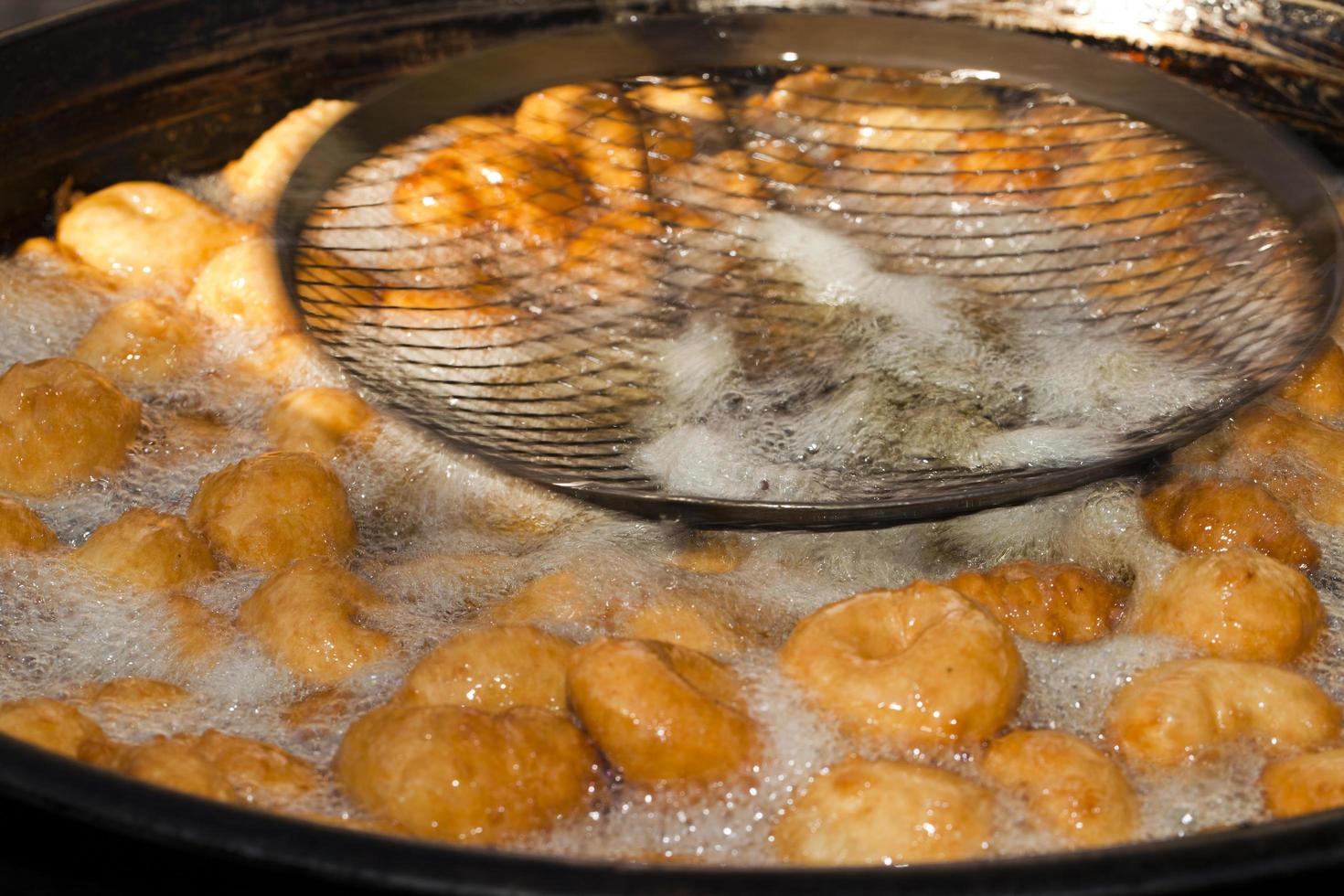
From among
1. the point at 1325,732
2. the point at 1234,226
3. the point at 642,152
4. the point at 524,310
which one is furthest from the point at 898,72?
the point at 1325,732

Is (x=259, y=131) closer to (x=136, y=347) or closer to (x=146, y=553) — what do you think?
(x=136, y=347)

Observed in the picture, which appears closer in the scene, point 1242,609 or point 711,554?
point 1242,609

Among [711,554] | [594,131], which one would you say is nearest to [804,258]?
[594,131]

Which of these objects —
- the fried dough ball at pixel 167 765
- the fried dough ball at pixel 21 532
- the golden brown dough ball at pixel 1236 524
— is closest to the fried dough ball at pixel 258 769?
the fried dough ball at pixel 167 765

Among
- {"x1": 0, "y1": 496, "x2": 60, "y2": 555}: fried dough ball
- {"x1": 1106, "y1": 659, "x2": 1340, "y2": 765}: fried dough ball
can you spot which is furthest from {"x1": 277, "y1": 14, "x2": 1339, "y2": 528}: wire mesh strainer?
{"x1": 0, "y1": 496, "x2": 60, "y2": 555}: fried dough ball

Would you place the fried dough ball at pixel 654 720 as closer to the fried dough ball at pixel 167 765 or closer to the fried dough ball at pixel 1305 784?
the fried dough ball at pixel 167 765

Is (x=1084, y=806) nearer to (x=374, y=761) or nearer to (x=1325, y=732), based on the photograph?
(x=1325, y=732)
